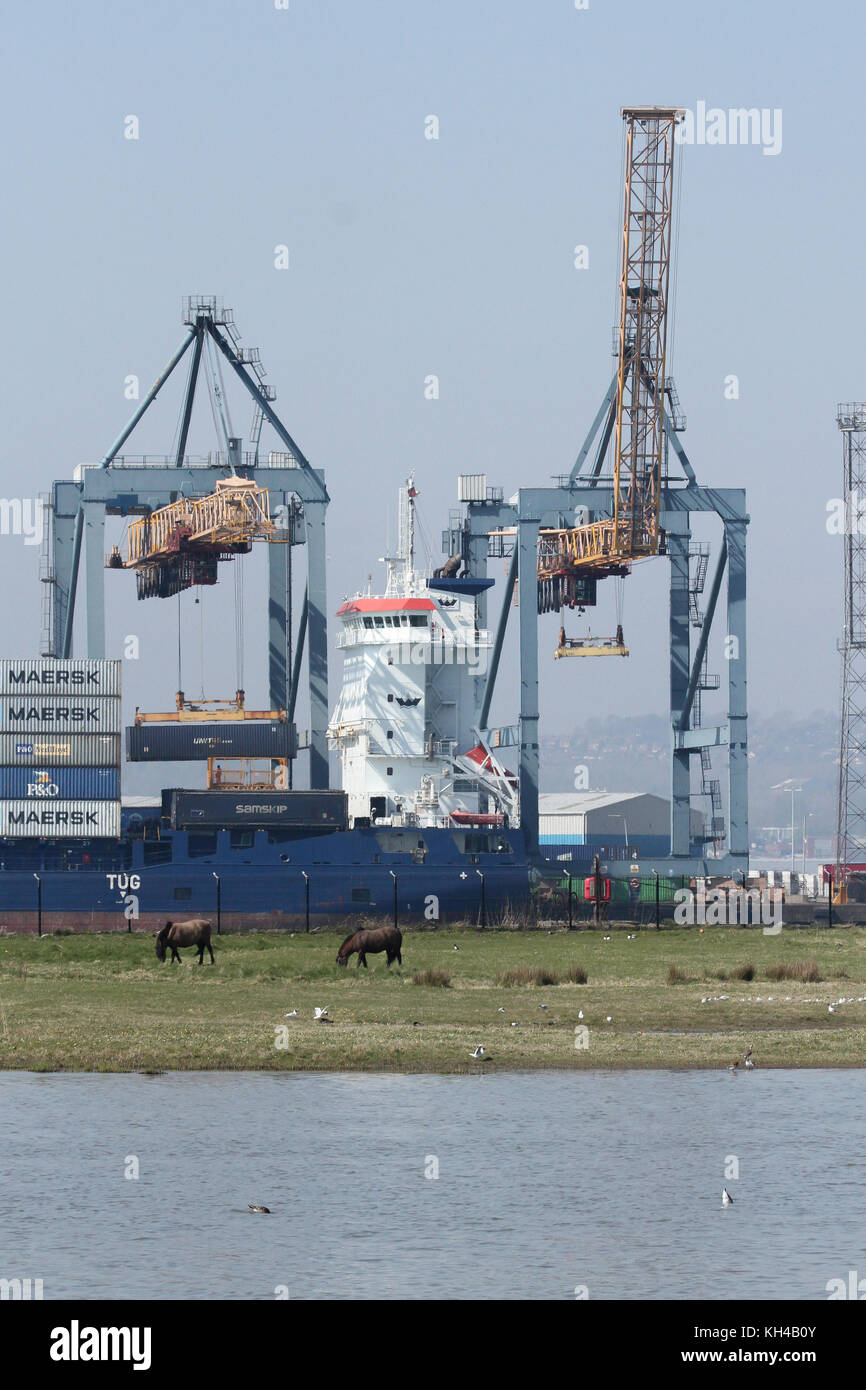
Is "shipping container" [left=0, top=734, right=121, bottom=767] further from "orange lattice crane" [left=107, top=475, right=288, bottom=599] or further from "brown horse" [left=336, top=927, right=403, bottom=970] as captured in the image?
"brown horse" [left=336, top=927, right=403, bottom=970]

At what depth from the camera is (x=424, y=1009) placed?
1453 inches

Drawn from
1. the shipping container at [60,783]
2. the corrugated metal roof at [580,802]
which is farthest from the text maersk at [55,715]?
the corrugated metal roof at [580,802]

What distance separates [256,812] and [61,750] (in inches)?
300

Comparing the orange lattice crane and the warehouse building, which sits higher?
the orange lattice crane

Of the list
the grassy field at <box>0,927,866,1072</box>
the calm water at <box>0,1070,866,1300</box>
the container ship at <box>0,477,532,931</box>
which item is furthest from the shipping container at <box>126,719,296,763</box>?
the calm water at <box>0,1070,866,1300</box>

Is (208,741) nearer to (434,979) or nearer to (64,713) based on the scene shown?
(64,713)

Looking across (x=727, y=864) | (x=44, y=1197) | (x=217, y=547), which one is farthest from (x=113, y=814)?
(x=44, y=1197)

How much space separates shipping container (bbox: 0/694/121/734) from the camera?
225ft

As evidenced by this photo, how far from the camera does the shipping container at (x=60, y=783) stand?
68.4 meters

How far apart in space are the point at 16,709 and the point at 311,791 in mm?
11623

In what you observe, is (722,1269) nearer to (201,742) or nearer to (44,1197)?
(44,1197)

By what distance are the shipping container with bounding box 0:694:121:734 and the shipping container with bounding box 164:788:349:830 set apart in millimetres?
3733

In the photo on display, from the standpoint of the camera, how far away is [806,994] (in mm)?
41812
